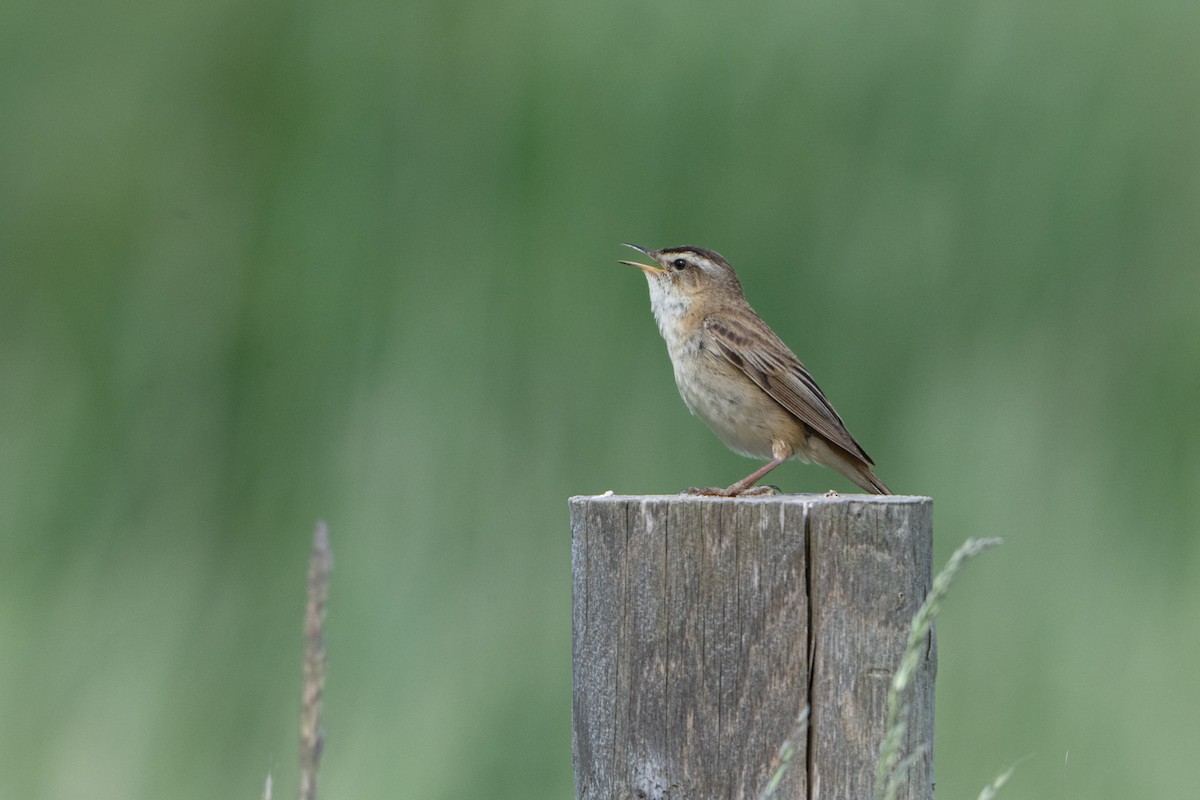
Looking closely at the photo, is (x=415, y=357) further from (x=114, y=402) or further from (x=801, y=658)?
(x=801, y=658)

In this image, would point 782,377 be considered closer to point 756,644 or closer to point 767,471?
point 767,471

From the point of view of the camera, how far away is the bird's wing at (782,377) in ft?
15.7

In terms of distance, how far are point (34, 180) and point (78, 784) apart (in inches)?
107

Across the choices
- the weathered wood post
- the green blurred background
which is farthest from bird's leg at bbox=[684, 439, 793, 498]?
the weathered wood post

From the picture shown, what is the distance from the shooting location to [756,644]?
97.6 inches

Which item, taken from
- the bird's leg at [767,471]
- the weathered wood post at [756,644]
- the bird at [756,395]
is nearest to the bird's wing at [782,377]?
the bird at [756,395]

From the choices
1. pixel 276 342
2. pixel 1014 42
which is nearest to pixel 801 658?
pixel 276 342

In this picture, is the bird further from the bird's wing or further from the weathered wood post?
the weathered wood post

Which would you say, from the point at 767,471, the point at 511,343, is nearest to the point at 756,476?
the point at 767,471

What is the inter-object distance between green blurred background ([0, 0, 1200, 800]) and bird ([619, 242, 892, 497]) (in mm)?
682

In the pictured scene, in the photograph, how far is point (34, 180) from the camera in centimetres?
628

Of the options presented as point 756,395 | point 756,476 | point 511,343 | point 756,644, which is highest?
point 511,343

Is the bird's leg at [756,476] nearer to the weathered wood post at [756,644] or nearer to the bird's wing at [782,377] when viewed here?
the bird's wing at [782,377]

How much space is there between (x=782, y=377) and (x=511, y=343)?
1.36 meters
